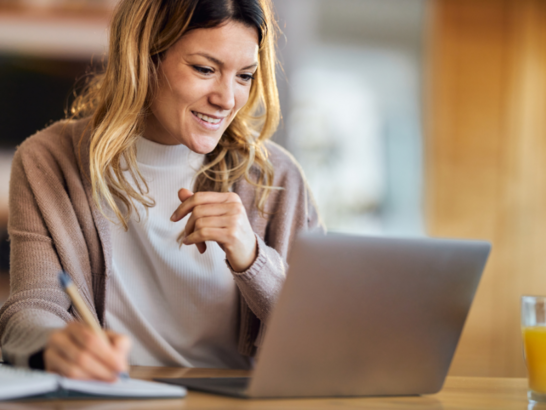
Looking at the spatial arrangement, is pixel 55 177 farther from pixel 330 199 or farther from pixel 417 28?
pixel 417 28

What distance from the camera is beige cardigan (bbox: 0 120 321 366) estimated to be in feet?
3.51

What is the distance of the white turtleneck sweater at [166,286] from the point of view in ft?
4.23

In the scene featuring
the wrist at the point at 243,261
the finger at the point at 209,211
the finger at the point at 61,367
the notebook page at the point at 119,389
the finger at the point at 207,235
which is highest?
the finger at the point at 209,211

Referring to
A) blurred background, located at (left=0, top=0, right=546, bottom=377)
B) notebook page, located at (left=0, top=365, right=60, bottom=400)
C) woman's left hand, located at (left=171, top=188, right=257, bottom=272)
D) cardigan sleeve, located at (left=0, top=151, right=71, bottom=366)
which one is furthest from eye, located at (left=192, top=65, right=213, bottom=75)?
blurred background, located at (left=0, top=0, right=546, bottom=377)

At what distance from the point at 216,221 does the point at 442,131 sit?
10.7 ft

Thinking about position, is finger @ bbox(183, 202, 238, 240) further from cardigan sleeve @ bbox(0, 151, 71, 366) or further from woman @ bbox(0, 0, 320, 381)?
cardigan sleeve @ bbox(0, 151, 71, 366)

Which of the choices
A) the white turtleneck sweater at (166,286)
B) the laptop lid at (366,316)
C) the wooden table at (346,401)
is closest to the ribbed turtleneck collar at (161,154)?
the white turtleneck sweater at (166,286)

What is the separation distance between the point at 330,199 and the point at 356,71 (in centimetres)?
88

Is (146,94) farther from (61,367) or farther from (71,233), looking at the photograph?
(61,367)

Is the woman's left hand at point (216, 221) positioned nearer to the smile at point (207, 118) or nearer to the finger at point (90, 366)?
the smile at point (207, 118)

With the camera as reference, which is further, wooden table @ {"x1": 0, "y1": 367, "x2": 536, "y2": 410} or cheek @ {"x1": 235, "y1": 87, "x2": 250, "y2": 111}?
cheek @ {"x1": 235, "y1": 87, "x2": 250, "y2": 111}

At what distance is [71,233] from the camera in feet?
3.90

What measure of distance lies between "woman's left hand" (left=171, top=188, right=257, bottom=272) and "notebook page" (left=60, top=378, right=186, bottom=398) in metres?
0.33

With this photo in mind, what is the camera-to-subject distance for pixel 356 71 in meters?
4.02
